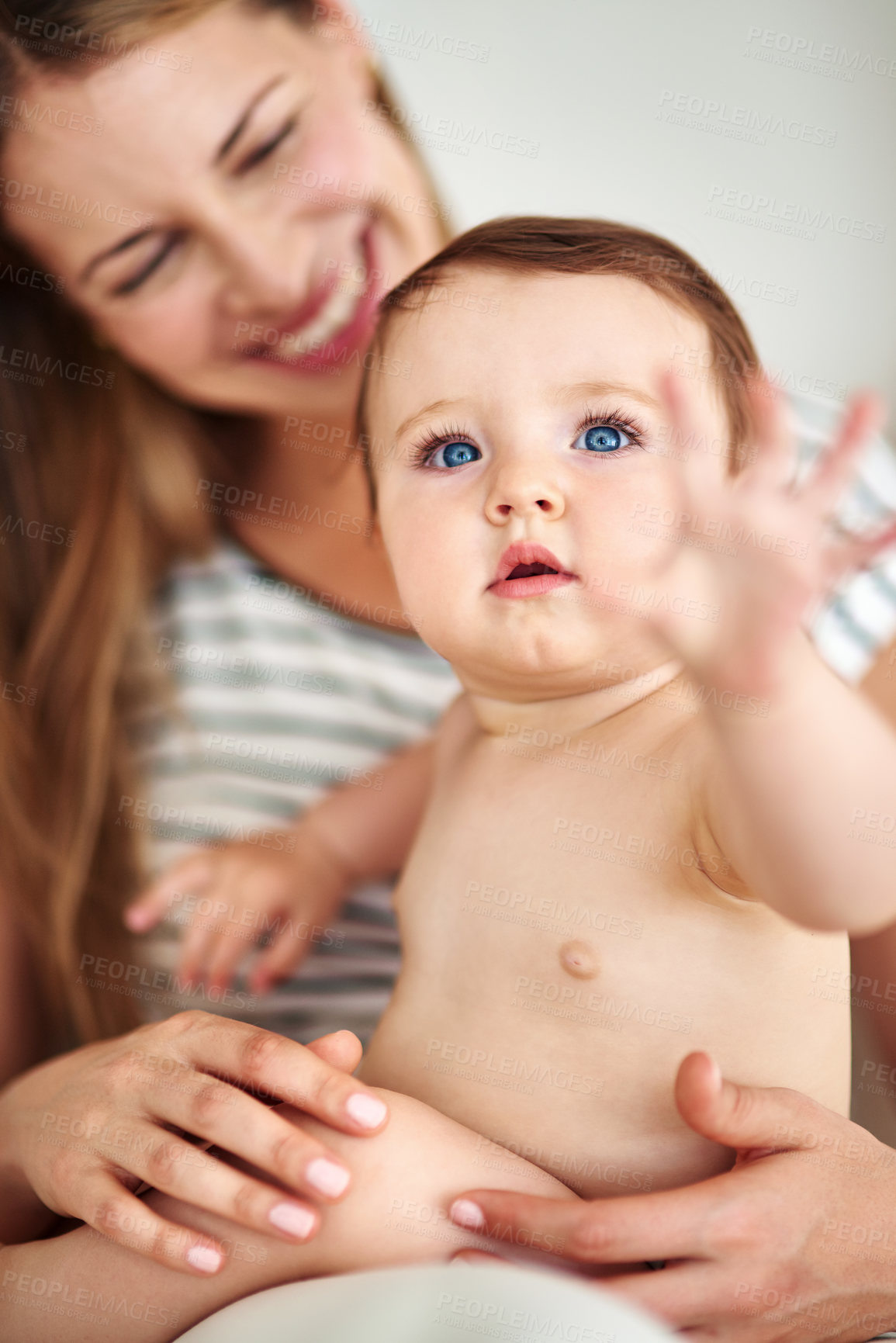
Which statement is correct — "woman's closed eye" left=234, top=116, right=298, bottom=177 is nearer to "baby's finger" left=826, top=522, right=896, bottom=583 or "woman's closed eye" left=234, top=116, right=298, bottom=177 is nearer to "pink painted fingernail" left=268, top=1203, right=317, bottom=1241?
"baby's finger" left=826, top=522, right=896, bottom=583

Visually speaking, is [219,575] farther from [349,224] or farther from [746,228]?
[746,228]

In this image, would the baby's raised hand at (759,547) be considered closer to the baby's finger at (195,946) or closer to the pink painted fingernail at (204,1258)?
the pink painted fingernail at (204,1258)

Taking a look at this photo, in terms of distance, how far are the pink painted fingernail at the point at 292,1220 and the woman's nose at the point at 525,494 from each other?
0.47 meters

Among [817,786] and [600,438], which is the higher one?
[600,438]

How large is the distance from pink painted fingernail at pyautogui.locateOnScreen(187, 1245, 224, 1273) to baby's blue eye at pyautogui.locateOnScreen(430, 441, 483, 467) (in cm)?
56

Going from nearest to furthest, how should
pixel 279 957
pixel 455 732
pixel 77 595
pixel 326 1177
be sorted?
pixel 326 1177 → pixel 455 732 → pixel 279 957 → pixel 77 595

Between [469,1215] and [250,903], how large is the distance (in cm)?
47

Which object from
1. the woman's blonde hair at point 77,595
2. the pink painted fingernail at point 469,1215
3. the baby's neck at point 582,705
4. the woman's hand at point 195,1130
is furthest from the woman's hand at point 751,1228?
the woman's blonde hair at point 77,595

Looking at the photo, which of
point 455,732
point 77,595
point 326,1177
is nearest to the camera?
point 326,1177

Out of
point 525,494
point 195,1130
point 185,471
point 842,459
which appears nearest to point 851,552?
point 842,459

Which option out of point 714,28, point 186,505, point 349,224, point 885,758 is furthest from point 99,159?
point 885,758

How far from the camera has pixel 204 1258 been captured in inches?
24.9

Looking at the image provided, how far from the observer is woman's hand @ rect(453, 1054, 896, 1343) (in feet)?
1.99

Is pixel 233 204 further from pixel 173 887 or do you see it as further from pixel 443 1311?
pixel 443 1311
